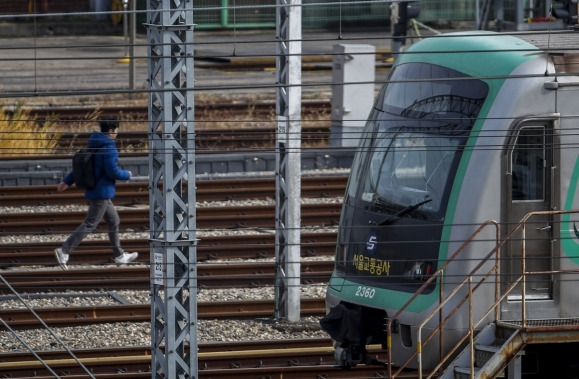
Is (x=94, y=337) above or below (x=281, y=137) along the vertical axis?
below

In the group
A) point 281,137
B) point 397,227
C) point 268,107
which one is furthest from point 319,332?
point 268,107

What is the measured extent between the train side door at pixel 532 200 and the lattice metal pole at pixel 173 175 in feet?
8.36

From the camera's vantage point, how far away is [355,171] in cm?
1014

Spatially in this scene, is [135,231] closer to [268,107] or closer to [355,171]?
[355,171]

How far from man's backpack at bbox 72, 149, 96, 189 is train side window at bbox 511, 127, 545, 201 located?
236 inches

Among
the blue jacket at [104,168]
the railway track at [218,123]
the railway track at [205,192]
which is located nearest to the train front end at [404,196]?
the blue jacket at [104,168]

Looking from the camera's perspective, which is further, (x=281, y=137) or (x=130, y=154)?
(x=130, y=154)

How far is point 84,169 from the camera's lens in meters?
13.5

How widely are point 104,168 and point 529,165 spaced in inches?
241

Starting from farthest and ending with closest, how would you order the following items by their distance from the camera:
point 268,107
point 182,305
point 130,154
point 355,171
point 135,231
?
point 268,107 < point 130,154 < point 135,231 < point 355,171 < point 182,305

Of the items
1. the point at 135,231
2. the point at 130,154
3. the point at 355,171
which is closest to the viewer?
the point at 355,171

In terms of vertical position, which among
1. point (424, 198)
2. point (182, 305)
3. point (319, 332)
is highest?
point (424, 198)

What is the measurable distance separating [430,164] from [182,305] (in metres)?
2.36

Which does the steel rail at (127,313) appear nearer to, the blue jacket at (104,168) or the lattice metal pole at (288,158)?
the lattice metal pole at (288,158)
